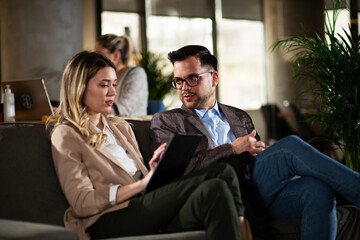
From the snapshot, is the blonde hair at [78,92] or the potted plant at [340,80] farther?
the potted plant at [340,80]

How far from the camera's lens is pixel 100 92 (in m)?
2.38

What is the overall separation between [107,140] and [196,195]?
63 centimetres

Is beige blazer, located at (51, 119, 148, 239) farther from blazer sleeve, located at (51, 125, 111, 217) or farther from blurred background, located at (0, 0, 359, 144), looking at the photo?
blurred background, located at (0, 0, 359, 144)

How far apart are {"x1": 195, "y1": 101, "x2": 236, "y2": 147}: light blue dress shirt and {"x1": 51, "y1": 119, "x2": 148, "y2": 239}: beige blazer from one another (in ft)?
2.28

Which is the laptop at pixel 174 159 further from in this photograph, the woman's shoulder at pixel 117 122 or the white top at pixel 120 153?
the woman's shoulder at pixel 117 122

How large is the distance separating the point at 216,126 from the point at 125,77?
1655 mm

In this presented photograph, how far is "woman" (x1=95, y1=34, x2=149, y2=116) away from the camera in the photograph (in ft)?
14.0

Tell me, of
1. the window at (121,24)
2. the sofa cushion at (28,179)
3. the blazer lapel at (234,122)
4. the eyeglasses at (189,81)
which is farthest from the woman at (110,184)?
the window at (121,24)

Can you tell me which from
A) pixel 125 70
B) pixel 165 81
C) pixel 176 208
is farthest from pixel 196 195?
pixel 165 81

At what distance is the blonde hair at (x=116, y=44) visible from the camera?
14.1ft

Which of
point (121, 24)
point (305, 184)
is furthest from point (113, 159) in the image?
point (121, 24)

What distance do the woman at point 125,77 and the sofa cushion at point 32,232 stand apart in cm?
255

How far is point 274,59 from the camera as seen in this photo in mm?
8219

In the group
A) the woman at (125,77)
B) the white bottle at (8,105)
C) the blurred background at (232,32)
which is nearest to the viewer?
the white bottle at (8,105)
